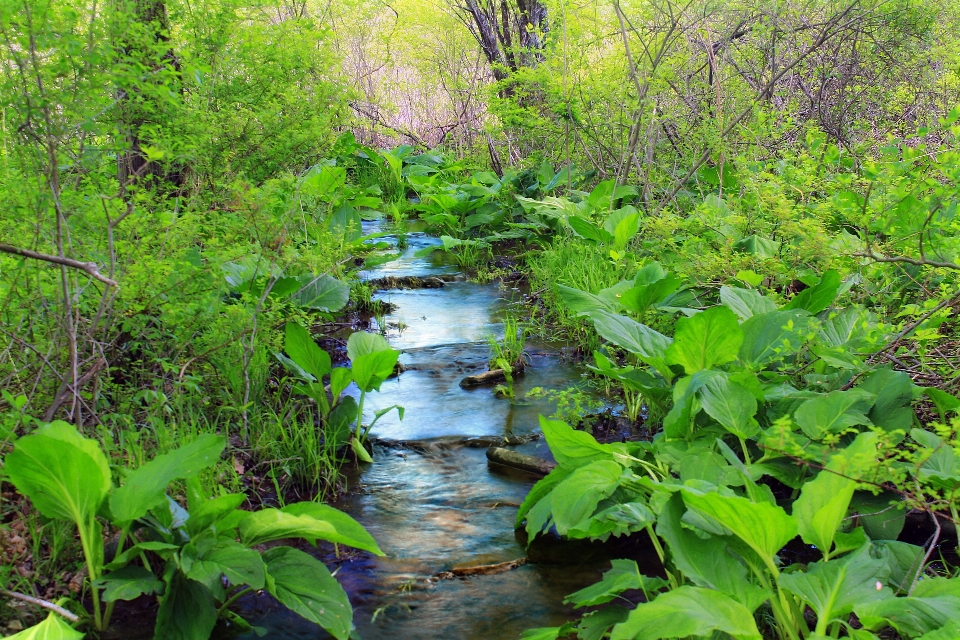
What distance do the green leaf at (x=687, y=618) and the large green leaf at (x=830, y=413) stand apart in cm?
87

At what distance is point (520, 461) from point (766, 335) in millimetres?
1124

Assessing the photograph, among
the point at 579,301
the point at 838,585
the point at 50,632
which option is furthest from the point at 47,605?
the point at 579,301

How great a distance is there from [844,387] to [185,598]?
7.48 feet

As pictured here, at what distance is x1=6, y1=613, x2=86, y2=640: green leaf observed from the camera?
171cm

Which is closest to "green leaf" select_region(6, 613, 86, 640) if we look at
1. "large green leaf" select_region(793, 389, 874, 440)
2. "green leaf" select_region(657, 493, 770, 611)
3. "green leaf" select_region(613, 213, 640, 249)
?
"green leaf" select_region(657, 493, 770, 611)

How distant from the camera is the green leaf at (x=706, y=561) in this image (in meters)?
1.82

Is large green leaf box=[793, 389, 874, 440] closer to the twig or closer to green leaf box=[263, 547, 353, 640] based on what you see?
green leaf box=[263, 547, 353, 640]

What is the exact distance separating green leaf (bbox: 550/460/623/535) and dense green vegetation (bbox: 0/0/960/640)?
1cm

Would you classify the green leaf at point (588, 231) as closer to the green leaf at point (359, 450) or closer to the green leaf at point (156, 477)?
the green leaf at point (359, 450)

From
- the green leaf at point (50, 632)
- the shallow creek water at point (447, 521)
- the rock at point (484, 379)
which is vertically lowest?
the shallow creek water at point (447, 521)

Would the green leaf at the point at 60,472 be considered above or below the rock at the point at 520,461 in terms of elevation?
above

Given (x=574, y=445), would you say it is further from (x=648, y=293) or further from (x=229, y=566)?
(x=648, y=293)

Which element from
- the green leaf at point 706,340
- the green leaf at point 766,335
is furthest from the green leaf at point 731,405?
the green leaf at point 766,335

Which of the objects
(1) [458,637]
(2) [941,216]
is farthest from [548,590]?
(2) [941,216]
